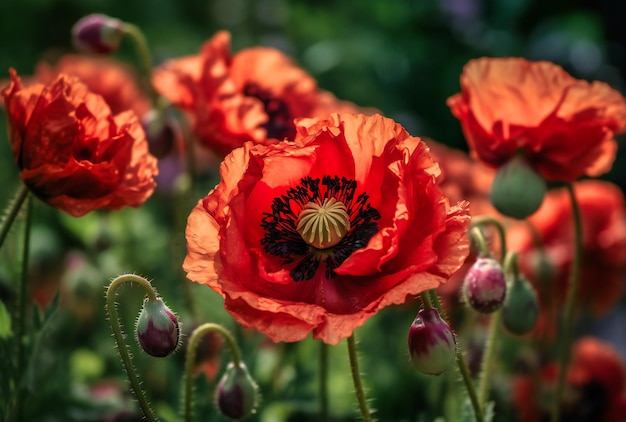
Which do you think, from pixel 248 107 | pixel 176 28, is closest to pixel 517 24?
pixel 176 28

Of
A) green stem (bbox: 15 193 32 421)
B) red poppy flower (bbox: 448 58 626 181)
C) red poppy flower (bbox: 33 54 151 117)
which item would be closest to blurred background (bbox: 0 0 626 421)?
green stem (bbox: 15 193 32 421)

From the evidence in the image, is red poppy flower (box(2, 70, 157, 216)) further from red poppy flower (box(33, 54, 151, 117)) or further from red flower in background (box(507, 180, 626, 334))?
red poppy flower (box(33, 54, 151, 117))

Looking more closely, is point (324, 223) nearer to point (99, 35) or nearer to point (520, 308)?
point (520, 308)

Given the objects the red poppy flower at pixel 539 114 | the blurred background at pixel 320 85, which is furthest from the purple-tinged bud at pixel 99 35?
the red poppy flower at pixel 539 114

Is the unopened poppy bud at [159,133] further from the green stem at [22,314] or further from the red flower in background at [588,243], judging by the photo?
the red flower in background at [588,243]

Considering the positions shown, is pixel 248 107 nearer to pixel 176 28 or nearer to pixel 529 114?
pixel 529 114

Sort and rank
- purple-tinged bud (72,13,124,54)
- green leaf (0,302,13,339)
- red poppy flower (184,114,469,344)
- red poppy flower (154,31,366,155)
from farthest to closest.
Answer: purple-tinged bud (72,13,124,54)
red poppy flower (154,31,366,155)
green leaf (0,302,13,339)
red poppy flower (184,114,469,344)
